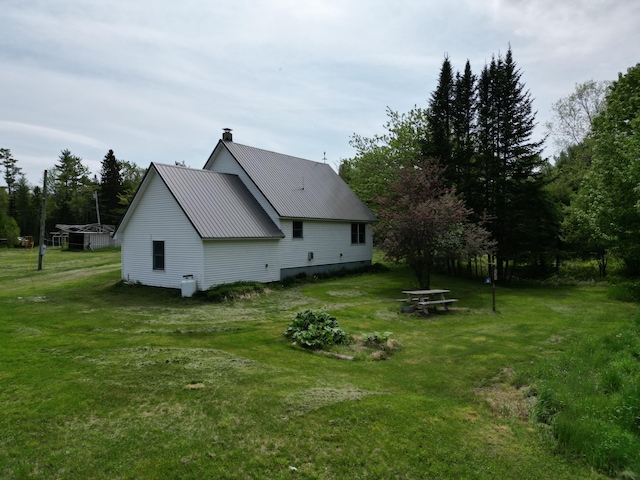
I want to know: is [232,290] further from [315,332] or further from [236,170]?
[236,170]

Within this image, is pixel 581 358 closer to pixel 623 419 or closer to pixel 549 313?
pixel 623 419

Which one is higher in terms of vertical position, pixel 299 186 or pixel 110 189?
pixel 110 189

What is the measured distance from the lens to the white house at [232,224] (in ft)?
54.1

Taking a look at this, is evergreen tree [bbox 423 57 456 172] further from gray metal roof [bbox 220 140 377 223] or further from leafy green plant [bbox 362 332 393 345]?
leafy green plant [bbox 362 332 393 345]

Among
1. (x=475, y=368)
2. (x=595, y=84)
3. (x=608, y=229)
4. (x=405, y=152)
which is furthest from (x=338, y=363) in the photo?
(x=595, y=84)

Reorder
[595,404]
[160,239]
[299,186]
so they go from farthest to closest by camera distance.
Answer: [299,186] → [160,239] → [595,404]

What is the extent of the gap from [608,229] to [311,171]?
16.8 m

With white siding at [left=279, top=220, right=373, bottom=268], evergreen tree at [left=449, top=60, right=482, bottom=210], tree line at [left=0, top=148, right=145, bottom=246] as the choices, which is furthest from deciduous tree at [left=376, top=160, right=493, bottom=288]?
tree line at [left=0, top=148, right=145, bottom=246]

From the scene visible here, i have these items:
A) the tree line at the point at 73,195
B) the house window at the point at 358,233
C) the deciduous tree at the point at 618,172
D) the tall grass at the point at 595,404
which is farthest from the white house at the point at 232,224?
the tree line at the point at 73,195

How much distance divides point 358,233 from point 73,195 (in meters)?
55.1

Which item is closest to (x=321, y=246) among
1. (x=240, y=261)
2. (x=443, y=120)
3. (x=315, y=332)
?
(x=240, y=261)

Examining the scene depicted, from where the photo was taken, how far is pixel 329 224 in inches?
919

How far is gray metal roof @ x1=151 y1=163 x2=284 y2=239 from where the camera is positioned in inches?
645

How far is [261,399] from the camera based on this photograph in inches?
224
